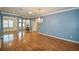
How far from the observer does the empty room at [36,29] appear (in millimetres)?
2428

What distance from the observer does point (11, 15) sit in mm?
2416

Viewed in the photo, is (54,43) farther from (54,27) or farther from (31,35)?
(31,35)

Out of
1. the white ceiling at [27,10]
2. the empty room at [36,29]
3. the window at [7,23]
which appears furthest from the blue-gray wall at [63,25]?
the window at [7,23]

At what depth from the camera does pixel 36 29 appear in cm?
275

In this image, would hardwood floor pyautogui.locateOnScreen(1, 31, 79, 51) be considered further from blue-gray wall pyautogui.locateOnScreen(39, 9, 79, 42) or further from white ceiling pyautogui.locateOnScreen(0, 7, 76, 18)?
white ceiling pyautogui.locateOnScreen(0, 7, 76, 18)

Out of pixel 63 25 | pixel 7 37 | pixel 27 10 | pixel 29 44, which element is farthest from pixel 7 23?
pixel 63 25

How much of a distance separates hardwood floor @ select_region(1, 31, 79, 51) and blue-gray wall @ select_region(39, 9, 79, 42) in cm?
23

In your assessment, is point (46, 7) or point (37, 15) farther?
point (37, 15)

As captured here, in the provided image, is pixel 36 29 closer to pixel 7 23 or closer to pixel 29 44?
pixel 29 44

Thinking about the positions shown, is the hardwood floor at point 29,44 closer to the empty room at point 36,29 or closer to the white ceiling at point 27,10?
the empty room at point 36,29

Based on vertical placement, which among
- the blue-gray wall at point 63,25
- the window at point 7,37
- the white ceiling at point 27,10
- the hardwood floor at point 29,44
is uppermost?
the white ceiling at point 27,10

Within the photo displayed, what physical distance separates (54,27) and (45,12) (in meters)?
0.60
